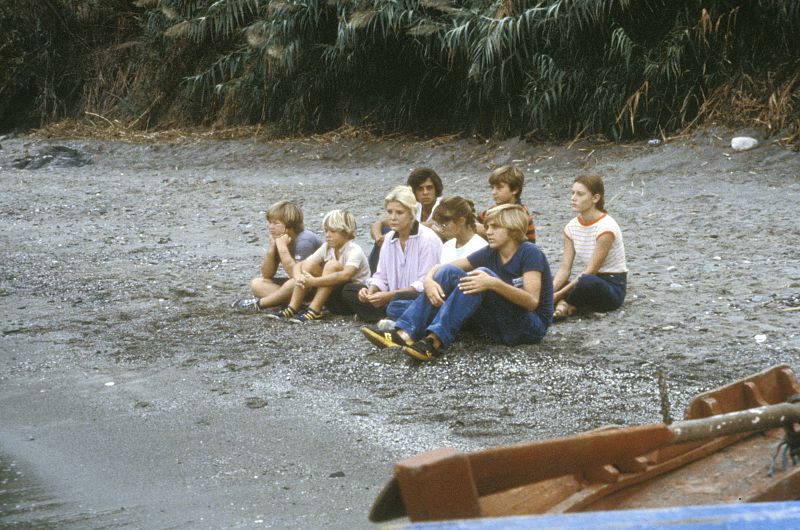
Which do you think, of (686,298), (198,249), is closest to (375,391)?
(686,298)

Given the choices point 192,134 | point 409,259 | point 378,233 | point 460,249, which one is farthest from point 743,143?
point 192,134

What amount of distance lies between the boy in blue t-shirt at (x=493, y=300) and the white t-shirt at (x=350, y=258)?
1090mm

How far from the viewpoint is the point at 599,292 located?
23.9ft

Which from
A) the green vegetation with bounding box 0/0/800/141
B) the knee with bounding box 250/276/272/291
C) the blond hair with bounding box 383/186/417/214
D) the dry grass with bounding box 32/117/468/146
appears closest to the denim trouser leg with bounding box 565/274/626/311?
the blond hair with bounding box 383/186/417/214

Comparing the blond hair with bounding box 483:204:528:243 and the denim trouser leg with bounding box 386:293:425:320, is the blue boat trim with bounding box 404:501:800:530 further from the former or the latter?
the denim trouser leg with bounding box 386:293:425:320

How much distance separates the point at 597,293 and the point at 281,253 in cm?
230

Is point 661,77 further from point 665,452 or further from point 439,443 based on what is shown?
point 665,452

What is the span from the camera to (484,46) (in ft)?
47.8

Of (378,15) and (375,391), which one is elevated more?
(378,15)

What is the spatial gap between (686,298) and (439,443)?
3.31m

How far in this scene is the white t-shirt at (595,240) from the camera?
7301 millimetres

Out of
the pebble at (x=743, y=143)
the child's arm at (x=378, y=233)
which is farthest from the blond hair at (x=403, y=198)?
the pebble at (x=743, y=143)

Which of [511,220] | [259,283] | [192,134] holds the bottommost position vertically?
[192,134]

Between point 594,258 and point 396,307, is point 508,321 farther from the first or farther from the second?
point 594,258
